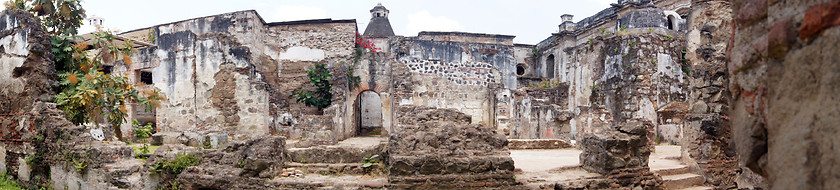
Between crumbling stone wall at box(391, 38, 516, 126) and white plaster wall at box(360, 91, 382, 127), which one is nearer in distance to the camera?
crumbling stone wall at box(391, 38, 516, 126)

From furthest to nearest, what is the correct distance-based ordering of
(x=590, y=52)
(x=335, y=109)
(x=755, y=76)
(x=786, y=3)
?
1. (x=590, y=52)
2. (x=335, y=109)
3. (x=755, y=76)
4. (x=786, y=3)

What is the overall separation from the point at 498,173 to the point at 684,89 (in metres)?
10.2

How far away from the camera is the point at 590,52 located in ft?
51.6

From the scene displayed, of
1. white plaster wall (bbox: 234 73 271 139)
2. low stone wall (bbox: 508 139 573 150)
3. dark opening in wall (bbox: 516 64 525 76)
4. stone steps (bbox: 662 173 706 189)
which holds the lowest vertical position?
stone steps (bbox: 662 173 706 189)

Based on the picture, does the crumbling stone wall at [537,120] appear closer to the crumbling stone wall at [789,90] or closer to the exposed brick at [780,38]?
the crumbling stone wall at [789,90]

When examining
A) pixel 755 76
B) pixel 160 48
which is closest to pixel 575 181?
pixel 755 76

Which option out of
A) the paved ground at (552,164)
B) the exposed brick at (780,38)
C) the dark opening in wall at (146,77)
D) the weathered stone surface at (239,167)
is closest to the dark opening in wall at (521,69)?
the paved ground at (552,164)

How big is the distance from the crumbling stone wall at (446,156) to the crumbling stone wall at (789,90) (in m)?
4.43

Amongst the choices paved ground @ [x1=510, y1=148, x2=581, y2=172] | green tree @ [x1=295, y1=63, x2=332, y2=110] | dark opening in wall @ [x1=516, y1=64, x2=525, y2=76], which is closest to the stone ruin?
paved ground @ [x1=510, y1=148, x2=581, y2=172]

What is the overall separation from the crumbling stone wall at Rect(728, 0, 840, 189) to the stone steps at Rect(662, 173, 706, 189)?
604cm

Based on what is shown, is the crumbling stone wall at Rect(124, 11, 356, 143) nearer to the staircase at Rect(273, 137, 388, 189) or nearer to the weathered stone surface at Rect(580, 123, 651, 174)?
the staircase at Rect(273, 137, 388, 189)

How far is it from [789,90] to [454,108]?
9155 mm

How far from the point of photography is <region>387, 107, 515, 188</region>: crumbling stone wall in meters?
6.18

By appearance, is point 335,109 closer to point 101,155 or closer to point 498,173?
point 101,155
